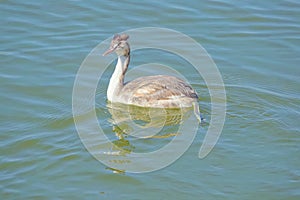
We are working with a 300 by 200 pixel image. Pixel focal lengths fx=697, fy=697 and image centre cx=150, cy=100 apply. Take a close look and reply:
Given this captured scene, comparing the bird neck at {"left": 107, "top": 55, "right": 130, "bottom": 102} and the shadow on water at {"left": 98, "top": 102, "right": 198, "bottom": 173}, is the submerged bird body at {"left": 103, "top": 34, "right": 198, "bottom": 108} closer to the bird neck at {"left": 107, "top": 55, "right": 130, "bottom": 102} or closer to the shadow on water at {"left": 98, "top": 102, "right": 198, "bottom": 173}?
the bird neck at {"left": 107, "top": 55, "right": 130, "bottom": 102}

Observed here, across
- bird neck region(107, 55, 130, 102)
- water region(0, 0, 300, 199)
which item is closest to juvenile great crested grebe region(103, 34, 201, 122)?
bird neck region(107, 55, 130, 102)

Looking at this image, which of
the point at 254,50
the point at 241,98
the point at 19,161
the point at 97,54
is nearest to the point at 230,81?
the point at 241,98

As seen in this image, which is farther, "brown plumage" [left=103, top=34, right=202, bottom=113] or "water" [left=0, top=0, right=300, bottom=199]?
"brown plumage" [left=103, top=34, right=202, bottom=113]

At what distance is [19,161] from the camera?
9.16 metres

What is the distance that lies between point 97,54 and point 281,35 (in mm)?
3762

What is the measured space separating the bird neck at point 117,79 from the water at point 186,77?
220mm

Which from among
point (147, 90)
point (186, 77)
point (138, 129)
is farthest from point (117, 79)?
point (186, 77)

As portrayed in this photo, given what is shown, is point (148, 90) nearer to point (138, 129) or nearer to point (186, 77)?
point (138, 129)

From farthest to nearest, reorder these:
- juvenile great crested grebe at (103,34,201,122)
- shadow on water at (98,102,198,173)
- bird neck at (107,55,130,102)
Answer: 1. bird neck at (107,55,130,102)
2. juvenile great crested grebe at (103,34,201,122)
3. shadow on water at (98,102,198,173)

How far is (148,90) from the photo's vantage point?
429 inches

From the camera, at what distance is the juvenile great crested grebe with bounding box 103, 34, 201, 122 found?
426 inches

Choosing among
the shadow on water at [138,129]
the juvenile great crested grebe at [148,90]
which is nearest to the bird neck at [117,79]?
the juvenile great crested grebe at [148,90]

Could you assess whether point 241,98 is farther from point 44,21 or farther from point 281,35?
point 44,21

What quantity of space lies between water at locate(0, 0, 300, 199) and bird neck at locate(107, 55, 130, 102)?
0.22 m
